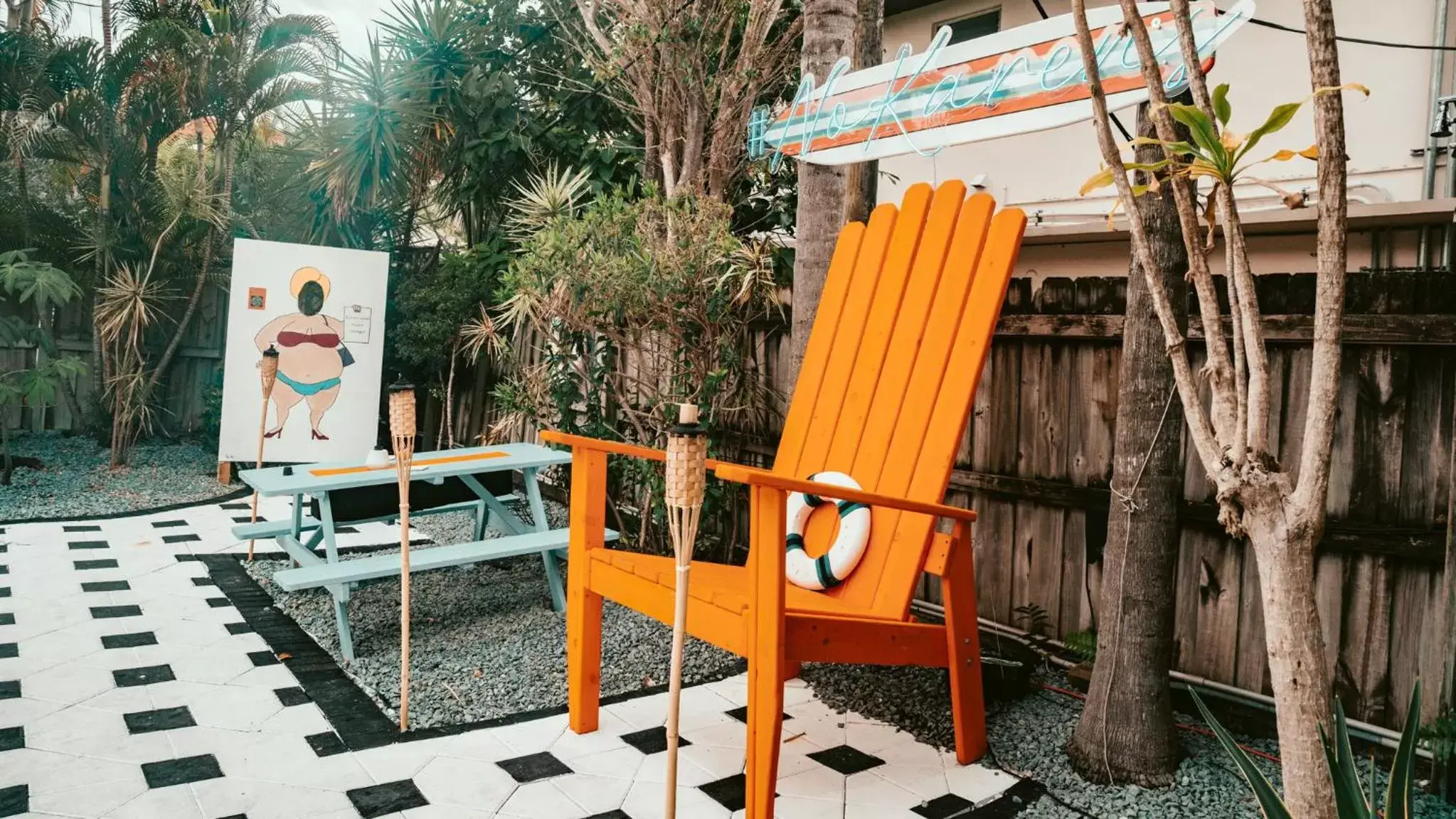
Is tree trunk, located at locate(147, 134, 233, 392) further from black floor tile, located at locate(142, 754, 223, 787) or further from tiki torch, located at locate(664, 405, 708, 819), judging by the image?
tiki torch, located at locate(664, 405, 708, 819)

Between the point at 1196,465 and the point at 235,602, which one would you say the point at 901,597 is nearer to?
the point at 1196,465

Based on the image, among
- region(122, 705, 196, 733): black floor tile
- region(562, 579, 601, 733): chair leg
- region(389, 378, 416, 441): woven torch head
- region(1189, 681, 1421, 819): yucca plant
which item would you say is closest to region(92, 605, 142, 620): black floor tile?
region(122, 705, 196, 733): black floor tile

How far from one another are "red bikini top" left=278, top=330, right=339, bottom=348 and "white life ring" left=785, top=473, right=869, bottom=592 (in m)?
4.67

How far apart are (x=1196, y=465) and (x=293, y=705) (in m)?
2.94

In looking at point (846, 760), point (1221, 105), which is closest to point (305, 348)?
point (846, 760)

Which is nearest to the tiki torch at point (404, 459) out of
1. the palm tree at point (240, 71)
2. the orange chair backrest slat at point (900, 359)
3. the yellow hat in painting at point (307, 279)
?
the orange chair backrest slat at point (900, 359)

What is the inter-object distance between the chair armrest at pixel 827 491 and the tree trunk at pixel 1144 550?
17.9 inches

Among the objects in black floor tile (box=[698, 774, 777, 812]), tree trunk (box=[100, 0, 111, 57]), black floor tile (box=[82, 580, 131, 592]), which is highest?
tree trunk (box=[100, 0, 111, 57])

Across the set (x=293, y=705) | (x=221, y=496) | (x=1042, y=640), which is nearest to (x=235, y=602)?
(x=293, y=705)

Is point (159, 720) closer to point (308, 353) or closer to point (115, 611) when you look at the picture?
point (115, 611)

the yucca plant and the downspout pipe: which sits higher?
the downspout pipe

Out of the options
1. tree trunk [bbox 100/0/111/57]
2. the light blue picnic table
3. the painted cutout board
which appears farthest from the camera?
tree trunk [bbox 100/0/111/57]

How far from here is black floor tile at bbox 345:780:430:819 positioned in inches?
92.9

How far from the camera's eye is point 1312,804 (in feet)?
4.56
